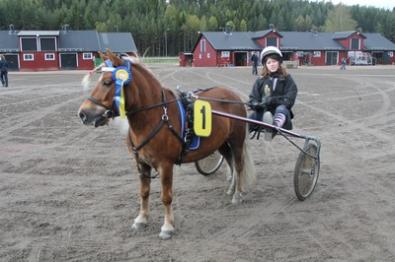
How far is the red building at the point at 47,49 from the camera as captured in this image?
55.6 m

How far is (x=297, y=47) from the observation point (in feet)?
219

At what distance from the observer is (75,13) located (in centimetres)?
9425

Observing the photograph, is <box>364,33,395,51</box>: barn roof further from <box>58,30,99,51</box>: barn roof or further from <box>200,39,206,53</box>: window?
<box>58,30,99,51</box>: barn roof

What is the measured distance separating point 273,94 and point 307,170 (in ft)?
3.84

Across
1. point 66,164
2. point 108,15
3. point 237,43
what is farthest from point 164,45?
point 66,164

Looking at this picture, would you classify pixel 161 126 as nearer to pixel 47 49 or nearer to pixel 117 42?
pixel 47 49

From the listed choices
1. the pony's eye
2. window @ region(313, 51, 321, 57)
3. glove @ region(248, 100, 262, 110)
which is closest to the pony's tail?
glove @ region(248, 100, 262, 110)

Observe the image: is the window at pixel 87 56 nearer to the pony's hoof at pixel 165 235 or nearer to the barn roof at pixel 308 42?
the barn roof at pixel 308 42

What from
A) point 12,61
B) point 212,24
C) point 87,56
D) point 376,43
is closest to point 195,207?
point 87,56

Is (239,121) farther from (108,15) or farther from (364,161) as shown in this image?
(108,15)

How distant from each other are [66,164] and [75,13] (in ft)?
309

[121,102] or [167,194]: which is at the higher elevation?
[121,102]

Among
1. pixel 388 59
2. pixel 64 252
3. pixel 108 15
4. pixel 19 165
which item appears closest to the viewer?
pixel 64 252

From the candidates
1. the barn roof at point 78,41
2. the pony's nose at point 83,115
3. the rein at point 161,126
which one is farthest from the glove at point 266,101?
the barn roof at point 78,41
